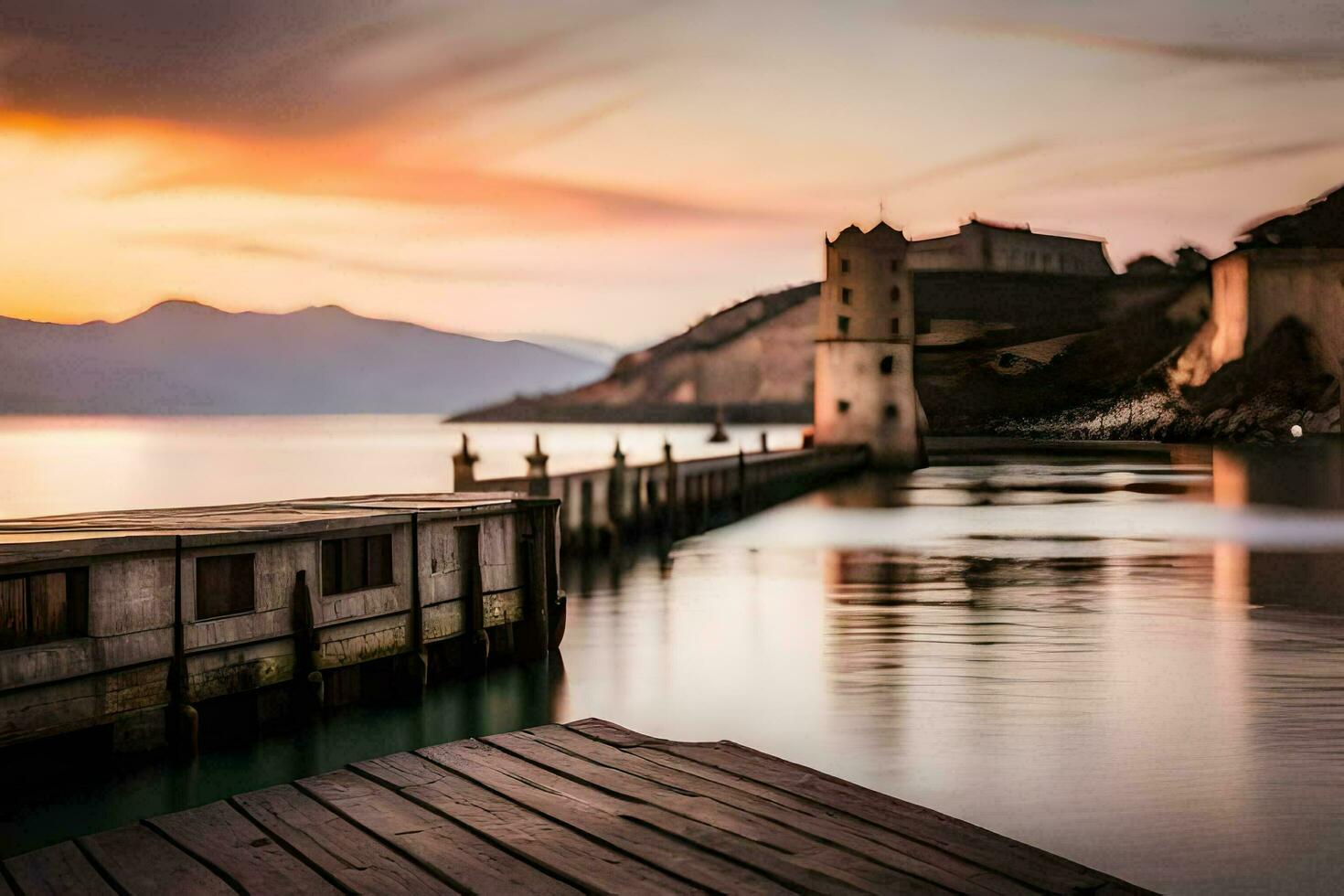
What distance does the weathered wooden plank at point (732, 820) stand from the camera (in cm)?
343

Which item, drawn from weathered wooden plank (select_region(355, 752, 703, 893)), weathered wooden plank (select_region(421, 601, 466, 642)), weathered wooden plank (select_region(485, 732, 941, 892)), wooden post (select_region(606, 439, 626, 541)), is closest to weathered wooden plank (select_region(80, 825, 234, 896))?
weathered wooden plank (select_region(355, 752, 703, 893))

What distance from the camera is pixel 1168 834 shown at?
231 inches

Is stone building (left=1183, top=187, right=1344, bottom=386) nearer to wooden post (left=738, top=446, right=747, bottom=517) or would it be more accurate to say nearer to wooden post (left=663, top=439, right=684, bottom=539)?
wooden post (left=738, top=446, right=747, bottom=517)

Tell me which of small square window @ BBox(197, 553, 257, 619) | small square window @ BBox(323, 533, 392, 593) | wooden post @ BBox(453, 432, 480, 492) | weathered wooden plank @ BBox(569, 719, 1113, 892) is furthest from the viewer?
wooden post @ BBox(453, 432, 480, 492)

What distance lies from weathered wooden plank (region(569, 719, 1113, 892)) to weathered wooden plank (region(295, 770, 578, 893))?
3.25ft

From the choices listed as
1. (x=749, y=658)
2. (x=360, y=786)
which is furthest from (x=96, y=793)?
(x=749, y=658)

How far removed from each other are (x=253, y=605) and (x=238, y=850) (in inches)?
157

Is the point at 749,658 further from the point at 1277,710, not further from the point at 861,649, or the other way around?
the point at 1277,710

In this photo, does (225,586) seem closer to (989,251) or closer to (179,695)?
(179,695)

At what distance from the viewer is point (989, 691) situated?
30.9 feet

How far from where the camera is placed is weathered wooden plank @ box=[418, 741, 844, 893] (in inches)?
134

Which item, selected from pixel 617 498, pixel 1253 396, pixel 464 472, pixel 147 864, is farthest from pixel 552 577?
pixel 1253 396

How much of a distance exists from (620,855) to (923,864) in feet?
2.69

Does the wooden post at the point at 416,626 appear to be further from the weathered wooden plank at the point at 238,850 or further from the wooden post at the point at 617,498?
the wooden post at the point at 617,498
